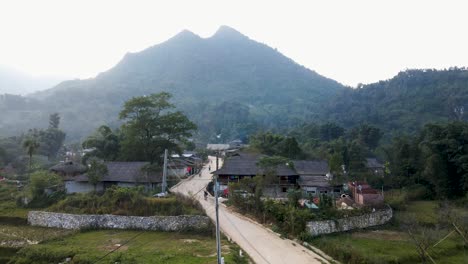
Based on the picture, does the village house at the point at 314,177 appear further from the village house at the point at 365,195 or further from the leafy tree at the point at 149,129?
the leafy tree at the point at 149,129

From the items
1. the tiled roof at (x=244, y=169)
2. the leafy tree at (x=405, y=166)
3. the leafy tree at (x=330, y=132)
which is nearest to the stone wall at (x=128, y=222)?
the tiled roof at (x=244, y=169)

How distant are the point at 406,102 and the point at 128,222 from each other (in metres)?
103

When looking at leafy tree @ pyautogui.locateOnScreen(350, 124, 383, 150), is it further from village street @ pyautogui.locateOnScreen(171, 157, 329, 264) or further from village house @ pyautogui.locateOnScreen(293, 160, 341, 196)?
village street @ pyautogui.locateOnScreen(171, 157, 329, 264)

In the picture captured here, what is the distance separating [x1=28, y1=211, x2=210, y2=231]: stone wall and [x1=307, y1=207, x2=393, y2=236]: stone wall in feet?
23.2

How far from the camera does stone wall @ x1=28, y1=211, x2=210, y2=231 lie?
23609 mm

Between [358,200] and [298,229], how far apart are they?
33.2 ft

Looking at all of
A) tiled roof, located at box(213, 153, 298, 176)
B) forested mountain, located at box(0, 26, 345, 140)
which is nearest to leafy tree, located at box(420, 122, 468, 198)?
tiled roof, located at box(213, 153, 298, 176)

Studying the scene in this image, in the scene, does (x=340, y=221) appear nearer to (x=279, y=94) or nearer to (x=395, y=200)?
(x=395, y=200)

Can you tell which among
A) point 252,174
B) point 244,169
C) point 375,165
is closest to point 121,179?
point 244,169

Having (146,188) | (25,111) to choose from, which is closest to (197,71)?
(25,111)

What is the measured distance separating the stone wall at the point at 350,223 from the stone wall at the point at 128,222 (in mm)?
7057

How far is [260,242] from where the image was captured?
20.2 meters

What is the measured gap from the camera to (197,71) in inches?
7712

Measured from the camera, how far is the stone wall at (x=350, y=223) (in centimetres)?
2241
